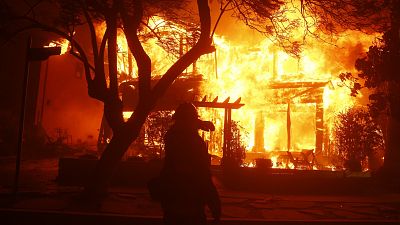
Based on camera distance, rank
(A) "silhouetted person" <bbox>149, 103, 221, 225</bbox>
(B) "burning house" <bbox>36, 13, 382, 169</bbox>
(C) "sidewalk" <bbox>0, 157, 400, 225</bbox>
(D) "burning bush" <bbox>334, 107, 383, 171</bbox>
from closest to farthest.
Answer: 1. (A) "silhouetted person" <bbox>149, 103, 221, 225</bbox>
2. (C) "sidewalk" <bbox>0, 157, 400, 225</bbox>
3. (D) "burning bush" <bbox>334, 107, 383, 171</bbox>
4. (B) "burning house" <bbox>36, 13, 382, 169</bbox>

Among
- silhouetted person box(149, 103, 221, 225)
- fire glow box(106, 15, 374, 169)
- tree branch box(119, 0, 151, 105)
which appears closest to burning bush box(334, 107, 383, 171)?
fire glow box(106, 15, 374, 169)

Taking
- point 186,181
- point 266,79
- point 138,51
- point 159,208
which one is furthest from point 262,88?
point 186,181

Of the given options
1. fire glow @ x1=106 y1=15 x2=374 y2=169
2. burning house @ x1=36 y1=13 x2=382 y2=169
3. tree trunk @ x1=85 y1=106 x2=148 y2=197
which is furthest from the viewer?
fire glow @ x1=106 y1=15 x2=374 y2=169

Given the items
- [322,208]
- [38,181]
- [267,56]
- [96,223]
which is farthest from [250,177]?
[267,56]

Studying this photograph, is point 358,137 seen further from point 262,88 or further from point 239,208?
point 239,208

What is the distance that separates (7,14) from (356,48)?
50.1ft

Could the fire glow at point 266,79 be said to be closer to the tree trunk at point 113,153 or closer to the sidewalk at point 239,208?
the sidewalk at point 239,208

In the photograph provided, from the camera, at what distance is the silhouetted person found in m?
3.47

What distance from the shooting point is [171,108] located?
705 inches

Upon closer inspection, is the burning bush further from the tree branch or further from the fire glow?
the tree branch

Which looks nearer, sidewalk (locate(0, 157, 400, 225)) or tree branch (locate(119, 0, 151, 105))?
sidewalk (locate(0, 157, 400, 225))

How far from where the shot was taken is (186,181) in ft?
11.5

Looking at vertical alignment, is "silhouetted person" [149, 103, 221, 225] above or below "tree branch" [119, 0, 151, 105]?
below

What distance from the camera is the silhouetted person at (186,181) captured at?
3469 mm
